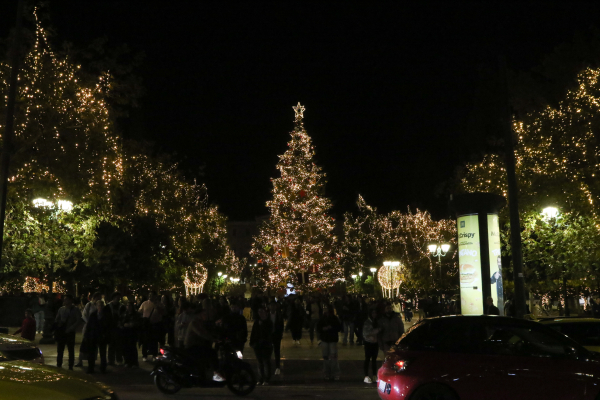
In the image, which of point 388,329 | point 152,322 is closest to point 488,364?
point 388,329

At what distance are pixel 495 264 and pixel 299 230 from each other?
29.6 meters

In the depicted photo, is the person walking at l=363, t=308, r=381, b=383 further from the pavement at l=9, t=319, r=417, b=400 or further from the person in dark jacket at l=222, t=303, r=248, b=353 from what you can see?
the person in dark jacket at l=222, t=303, r=248, b=353

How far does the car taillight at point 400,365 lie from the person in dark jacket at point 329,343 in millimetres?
5002

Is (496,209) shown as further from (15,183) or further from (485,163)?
(15,183)

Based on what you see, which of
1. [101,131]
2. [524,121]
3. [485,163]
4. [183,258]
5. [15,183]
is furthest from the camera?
[183,258]

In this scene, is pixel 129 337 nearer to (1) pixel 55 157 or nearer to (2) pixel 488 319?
(1) pixel 55 157

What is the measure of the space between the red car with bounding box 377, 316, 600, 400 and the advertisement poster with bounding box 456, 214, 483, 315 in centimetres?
1167

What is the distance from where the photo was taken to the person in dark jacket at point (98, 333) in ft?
49.4

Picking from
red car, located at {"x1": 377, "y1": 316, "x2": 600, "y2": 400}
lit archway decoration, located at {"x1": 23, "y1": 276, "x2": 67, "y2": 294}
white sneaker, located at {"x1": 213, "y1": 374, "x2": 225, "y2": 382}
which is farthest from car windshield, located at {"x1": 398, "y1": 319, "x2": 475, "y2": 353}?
lit archway decoration, located at {"x1": 23, "y1": 276, "x2": 67, "y2": 294}

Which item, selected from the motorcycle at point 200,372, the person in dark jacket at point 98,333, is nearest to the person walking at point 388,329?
the motorcycle at point 200,372

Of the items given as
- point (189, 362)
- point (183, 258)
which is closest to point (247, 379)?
point (189, 362)

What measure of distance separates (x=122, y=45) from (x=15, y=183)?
5.76m

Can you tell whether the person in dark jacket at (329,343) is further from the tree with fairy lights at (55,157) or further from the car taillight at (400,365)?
the tree with fairy lights at (55,157)

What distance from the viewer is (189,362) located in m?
11.8
